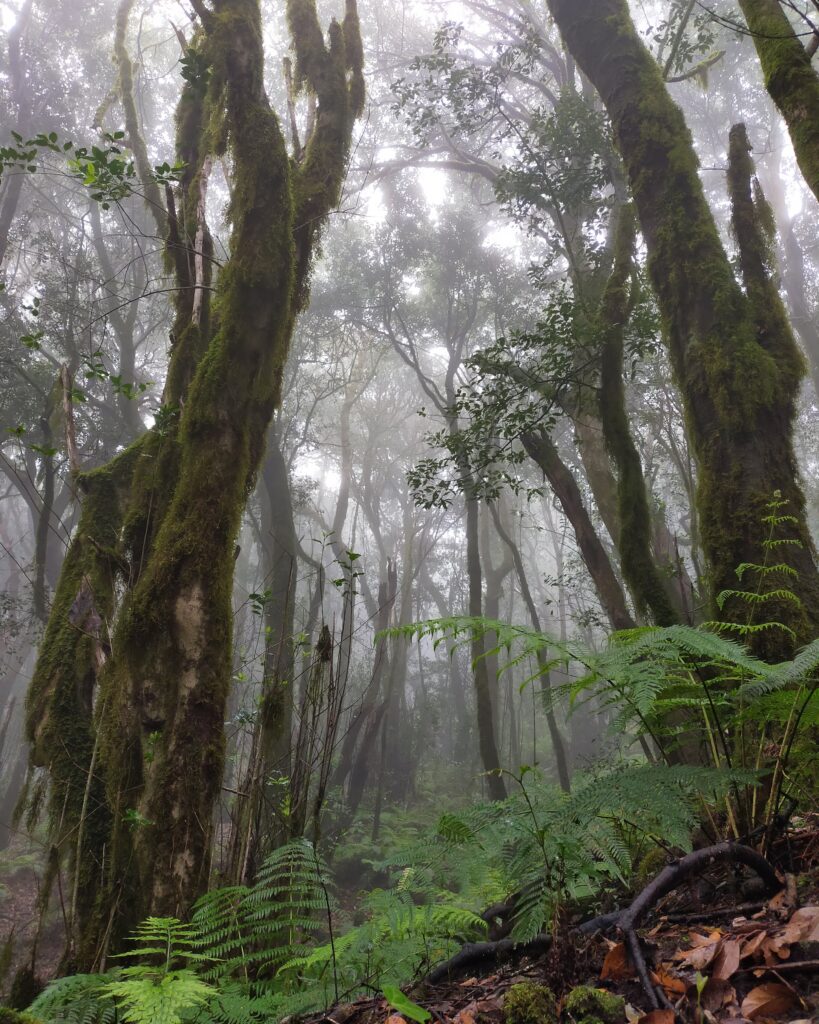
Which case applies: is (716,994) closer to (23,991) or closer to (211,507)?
(23,991)

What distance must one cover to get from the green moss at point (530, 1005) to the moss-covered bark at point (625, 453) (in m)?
3.62

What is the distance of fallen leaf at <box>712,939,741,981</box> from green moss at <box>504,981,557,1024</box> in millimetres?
350

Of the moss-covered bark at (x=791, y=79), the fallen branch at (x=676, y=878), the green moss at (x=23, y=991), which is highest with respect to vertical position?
the moss-covered bark at (x=791, y=79)

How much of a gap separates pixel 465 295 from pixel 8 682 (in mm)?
19119

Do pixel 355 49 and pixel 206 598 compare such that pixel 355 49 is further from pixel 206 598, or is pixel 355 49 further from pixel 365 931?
pixel 365 931

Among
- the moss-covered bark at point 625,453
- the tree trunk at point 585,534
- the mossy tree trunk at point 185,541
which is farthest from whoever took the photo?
the tree trunk at point 585,534

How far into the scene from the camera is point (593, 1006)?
129 cm

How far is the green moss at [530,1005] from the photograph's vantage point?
1.30m

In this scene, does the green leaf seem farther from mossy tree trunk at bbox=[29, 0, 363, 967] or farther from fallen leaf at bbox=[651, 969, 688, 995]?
mossy tree trunk at bbox=[29, 0, 363, 967]

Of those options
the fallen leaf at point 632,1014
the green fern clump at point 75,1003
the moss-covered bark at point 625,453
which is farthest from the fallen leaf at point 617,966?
the moss-covered bark at point 625,453

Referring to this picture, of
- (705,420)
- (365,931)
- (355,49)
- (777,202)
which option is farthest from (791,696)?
(777,202)

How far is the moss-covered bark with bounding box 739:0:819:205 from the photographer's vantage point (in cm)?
332

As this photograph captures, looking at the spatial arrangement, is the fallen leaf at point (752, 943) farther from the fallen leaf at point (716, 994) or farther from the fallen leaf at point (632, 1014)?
the fallen leaf at point (632, 1014)

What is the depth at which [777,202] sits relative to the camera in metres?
28.1
